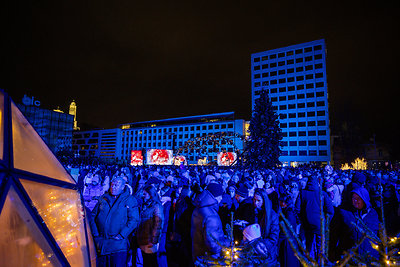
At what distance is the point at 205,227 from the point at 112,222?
60.0 inches

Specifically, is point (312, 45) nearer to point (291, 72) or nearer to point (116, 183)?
point (291, 72)

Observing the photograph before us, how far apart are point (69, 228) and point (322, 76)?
256 feet

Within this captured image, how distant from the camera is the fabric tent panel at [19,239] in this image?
169cm

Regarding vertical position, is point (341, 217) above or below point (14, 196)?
below

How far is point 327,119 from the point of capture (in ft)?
220

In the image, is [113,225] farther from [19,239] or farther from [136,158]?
[136,158]

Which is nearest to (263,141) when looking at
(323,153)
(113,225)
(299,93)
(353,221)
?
(353,221)

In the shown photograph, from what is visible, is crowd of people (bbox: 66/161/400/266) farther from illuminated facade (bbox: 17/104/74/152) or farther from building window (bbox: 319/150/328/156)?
illuminated facade (bbox: 17/104/74/152)

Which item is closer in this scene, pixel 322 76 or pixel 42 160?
pixel 42 160

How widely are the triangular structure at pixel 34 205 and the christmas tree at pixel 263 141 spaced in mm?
24538

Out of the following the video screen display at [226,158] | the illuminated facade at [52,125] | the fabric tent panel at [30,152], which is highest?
the illuminated facade at [52,125]

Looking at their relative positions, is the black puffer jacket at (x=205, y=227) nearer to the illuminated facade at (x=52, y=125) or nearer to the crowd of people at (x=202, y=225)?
the crowd of people at (x=202, y=225)

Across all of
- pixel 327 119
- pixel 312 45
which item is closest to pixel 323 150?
pixel 327 119

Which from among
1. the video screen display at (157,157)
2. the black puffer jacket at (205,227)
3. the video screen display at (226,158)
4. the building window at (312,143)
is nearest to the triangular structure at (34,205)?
the black puffer jacket at (205,227)
